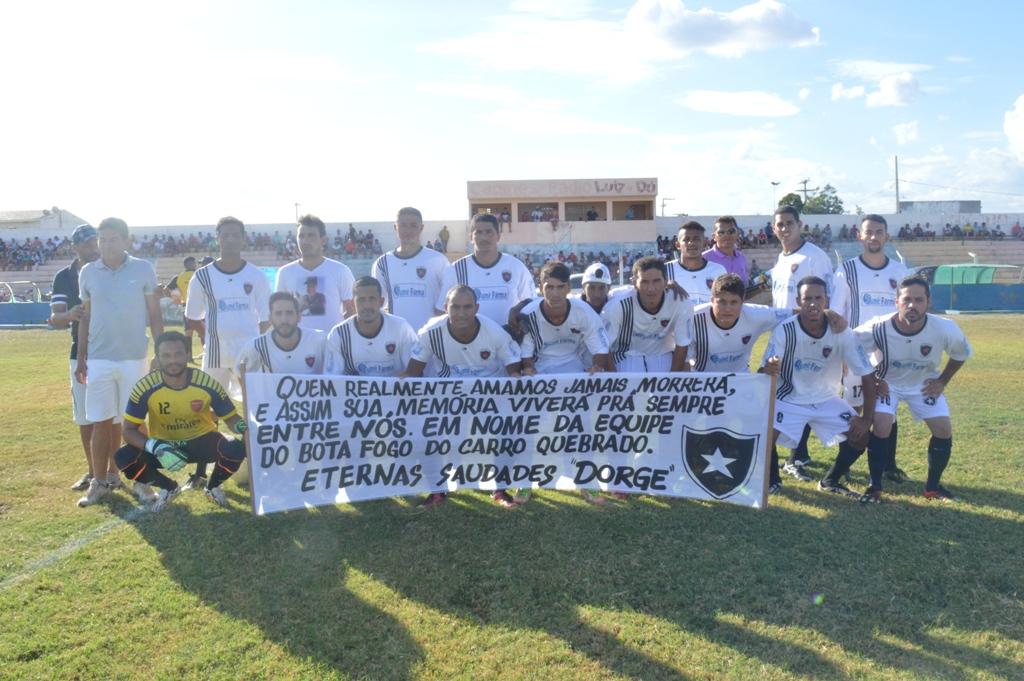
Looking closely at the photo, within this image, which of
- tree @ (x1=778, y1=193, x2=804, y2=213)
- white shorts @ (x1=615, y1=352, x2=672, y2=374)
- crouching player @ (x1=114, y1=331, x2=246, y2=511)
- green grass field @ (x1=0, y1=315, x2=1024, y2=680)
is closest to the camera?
green grass field @ (x1=0, y1=315, x2=1024, y2=680)

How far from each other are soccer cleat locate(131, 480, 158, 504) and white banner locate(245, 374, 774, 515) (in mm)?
1327

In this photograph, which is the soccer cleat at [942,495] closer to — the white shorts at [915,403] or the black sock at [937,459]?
the black sock at [937,459]

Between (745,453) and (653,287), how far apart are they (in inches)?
55.9

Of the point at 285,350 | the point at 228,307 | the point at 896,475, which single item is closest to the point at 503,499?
the point at 285,350

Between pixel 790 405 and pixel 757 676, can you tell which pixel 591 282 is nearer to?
pixel 790 405

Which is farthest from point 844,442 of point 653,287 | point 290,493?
point 290,493

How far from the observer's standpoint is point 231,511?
5.30 metres

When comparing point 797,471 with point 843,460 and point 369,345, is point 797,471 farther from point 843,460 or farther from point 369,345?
point 369,345

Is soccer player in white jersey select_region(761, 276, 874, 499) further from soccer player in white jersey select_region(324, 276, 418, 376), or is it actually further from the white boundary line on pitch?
the white boundary line on pitch

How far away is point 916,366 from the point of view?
18.4 ft

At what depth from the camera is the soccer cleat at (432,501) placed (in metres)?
5.29

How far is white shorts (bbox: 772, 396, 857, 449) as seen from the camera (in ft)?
18.3

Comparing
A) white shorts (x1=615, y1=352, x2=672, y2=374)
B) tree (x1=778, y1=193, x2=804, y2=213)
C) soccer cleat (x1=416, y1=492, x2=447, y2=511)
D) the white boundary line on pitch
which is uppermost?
tree (x1=778, y1=193, x2=804, y2=213)

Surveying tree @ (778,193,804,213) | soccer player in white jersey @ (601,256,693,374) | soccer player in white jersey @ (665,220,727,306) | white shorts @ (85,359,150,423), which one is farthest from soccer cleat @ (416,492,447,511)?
tree @ (778,193,804,213)
